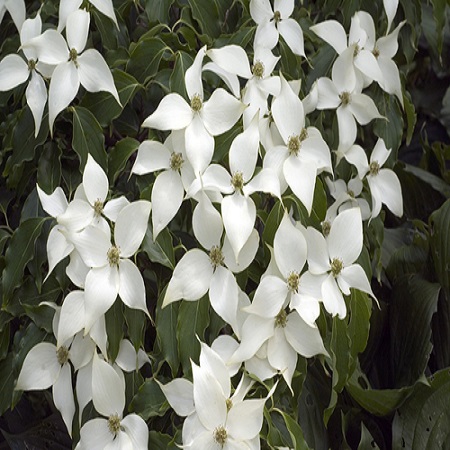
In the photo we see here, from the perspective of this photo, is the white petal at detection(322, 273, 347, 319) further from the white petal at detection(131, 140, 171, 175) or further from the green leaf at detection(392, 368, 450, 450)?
the green leaf at detection(392, 368, 450, 450)

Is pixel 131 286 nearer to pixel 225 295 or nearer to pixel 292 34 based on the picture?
pixel 225 295

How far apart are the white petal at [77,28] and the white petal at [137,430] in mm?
390

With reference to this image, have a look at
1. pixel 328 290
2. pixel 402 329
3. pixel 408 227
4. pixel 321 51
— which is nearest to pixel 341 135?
pixel 321 51

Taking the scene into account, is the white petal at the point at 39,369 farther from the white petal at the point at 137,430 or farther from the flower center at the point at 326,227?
the flower center at the point at 326,227

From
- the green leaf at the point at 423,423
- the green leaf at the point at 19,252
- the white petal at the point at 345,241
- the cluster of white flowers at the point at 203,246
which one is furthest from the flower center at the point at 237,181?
the green leaf at the point at 423,423

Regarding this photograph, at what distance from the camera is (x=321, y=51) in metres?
1.04

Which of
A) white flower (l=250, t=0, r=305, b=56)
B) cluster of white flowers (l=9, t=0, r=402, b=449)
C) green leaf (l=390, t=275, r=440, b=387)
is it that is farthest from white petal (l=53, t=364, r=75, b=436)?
green leaf (l=390, t=275, r=440, b=387)

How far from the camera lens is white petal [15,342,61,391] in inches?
33.5

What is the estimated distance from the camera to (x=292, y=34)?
3.17 feet

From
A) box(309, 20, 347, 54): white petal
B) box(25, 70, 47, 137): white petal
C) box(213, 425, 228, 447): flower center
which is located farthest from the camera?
box(309, 20, 347, 54): white petal

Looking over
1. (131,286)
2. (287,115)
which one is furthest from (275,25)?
(131,286)

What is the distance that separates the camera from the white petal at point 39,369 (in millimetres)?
852

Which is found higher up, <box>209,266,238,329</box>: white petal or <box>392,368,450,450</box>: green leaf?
<box>209,266,238,329</box>: white petal

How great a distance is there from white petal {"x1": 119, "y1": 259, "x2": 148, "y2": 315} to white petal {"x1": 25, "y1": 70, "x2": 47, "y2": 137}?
0.18 m
